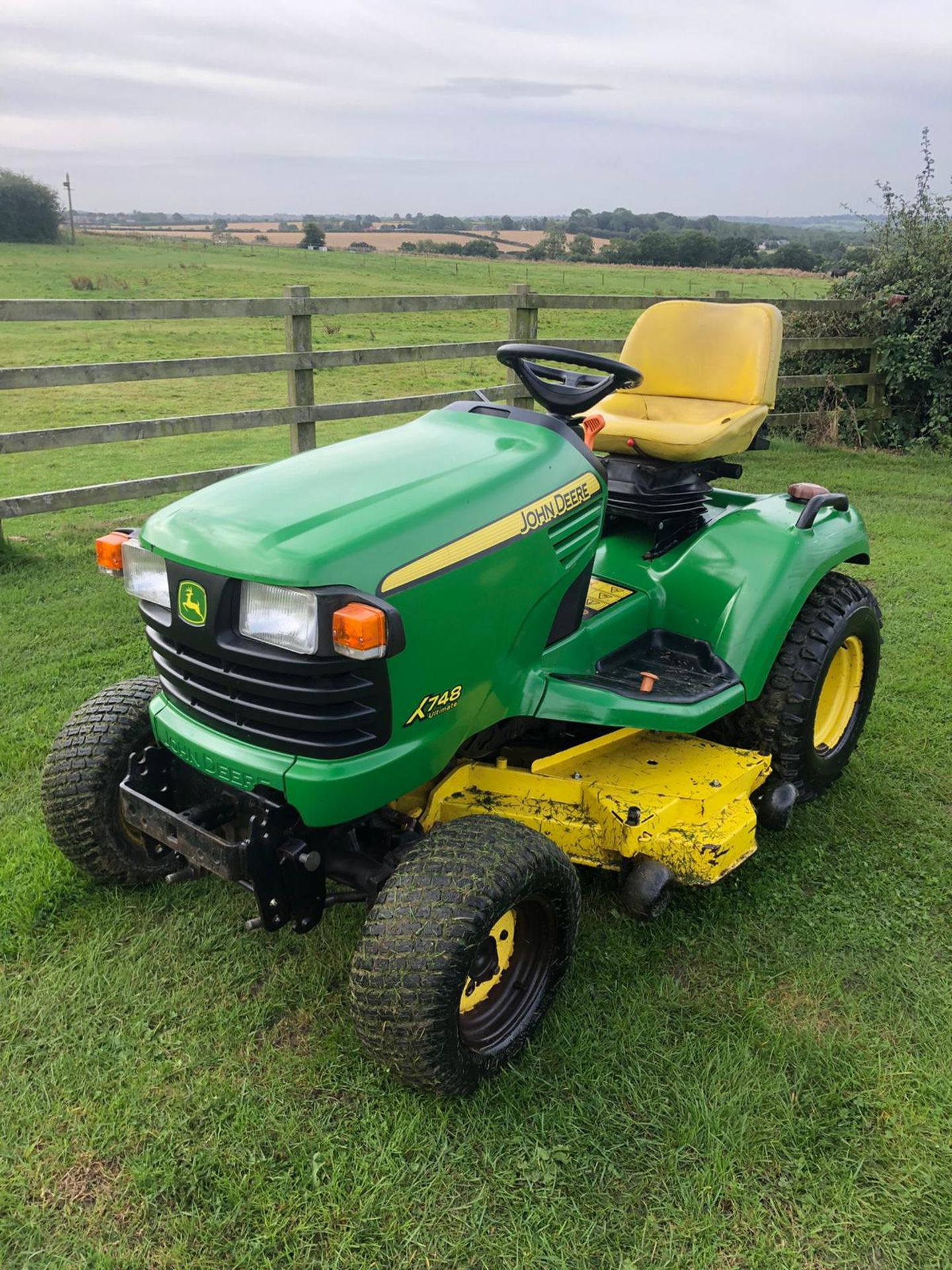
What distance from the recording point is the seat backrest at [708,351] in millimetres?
3707

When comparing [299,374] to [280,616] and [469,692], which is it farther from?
[280,616]

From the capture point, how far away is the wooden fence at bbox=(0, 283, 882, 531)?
5664 mm

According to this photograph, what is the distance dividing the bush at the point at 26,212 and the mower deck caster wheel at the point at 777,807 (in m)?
56.5

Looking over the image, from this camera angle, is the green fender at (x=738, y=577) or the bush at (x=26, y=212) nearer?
the green fender at (x=738, y=577)

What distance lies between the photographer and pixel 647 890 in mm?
2656

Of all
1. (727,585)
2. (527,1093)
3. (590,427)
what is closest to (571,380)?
(590,427)

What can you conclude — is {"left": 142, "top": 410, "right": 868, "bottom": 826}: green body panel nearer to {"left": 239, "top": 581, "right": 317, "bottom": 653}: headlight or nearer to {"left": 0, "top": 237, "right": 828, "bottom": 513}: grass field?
{"left": 239, "top": 581, "right": 317, "bottom": 653}: headlight

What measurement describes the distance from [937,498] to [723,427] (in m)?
5.39

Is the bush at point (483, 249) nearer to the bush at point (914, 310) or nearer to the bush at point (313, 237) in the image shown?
the bush at point (313, 237)

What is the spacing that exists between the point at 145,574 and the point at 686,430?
1932mm

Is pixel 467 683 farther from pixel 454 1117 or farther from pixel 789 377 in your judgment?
pixel 789 377

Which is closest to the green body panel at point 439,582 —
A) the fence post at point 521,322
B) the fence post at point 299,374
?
the fence post at point 299,374

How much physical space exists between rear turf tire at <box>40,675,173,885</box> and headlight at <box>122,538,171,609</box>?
54 centimetres

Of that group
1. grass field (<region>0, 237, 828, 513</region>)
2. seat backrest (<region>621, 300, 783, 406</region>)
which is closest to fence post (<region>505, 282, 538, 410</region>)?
grass field (<region>0, 237, 828, 513</region>)
